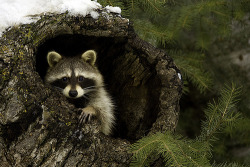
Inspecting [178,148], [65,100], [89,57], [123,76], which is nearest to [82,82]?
[89,57]

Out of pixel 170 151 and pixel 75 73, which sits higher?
pixel 75 73

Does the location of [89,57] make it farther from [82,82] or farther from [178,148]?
[178,148]

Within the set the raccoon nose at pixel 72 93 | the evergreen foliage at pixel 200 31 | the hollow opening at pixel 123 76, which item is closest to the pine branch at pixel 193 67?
the evergreen foliage at pixel 200 31

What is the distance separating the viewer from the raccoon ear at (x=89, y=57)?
3501mm

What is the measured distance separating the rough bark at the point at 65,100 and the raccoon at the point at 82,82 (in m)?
0.30

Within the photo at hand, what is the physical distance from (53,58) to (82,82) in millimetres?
422

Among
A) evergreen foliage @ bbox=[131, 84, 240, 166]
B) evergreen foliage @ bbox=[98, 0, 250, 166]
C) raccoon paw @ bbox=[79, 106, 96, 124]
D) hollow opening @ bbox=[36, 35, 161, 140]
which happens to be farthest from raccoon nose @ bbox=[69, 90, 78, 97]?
evergreen foliage @ bbox=[98, 0, 250, 166]

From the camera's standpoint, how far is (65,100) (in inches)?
98.5

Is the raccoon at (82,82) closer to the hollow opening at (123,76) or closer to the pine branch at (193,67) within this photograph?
the hollow opening at (123,76)

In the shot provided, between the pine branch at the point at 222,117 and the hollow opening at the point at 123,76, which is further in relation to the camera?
the hollow opening at the point at 123,76

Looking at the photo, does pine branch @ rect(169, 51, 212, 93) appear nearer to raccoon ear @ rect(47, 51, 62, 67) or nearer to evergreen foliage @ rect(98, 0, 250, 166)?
evergreen foliage @ rect(98, 0, 250, 166)

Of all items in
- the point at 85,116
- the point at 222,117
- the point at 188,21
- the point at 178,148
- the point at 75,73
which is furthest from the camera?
the point at 188,21

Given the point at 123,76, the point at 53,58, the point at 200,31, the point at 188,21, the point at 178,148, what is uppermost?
the point at 188,21

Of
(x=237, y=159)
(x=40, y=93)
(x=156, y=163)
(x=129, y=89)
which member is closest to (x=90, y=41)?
(x=129, y=89)
